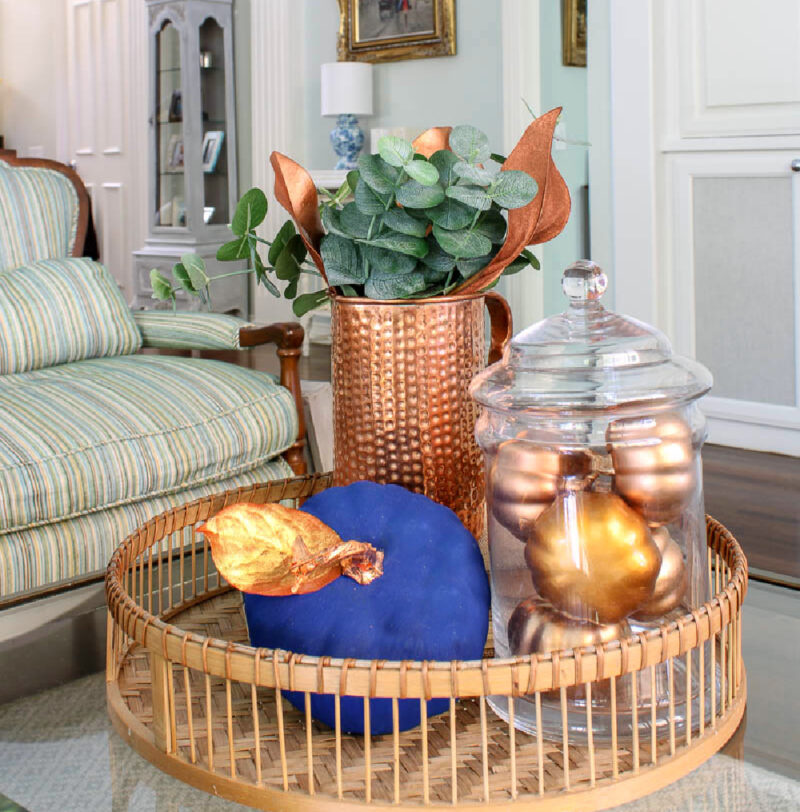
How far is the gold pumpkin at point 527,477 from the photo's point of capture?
69 cm

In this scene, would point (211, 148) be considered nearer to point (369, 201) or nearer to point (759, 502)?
point (759, 502)

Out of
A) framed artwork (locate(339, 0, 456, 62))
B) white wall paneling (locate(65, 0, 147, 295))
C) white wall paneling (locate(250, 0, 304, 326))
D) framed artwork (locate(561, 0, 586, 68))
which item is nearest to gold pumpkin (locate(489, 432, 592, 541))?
framed artwork (locate(339, 0, 456, 62))

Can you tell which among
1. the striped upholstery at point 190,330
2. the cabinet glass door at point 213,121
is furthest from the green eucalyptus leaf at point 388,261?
the cabinet glass door at point 213,121

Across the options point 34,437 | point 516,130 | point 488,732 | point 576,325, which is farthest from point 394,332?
point 516,130

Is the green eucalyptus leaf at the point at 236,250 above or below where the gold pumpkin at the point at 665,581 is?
above

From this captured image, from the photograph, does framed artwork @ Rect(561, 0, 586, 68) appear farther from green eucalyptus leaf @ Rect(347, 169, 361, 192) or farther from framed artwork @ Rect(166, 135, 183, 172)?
green eucalyptus leaf @ Rect(347, 169, 361, 192)

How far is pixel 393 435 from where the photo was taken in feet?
2.98

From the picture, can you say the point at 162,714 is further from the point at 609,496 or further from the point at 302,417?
the point at 302,417

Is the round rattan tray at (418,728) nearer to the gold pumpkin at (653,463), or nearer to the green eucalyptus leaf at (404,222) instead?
the gold pumpkin at (653,463)

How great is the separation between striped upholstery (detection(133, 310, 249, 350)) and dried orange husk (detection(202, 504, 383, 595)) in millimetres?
1357

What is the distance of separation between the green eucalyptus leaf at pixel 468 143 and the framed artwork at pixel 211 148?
4471 millimetres

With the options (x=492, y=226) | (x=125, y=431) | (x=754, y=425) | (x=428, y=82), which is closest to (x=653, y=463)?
(x=492, y=226)

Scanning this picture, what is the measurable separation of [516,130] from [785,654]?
3.53 meters

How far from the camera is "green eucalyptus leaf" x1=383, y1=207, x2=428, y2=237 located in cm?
84
